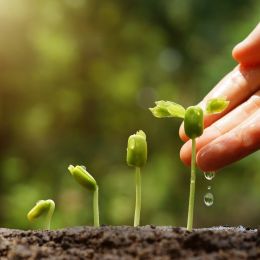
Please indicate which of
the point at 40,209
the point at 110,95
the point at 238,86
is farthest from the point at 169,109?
the point at 110,95

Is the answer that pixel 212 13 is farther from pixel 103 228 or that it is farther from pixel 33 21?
pixel 103 228

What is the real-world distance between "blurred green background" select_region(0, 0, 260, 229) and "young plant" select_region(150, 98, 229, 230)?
183 inches

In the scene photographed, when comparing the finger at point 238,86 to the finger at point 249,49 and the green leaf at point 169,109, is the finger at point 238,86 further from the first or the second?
the green leaf at point 169,109

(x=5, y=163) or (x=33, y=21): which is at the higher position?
(x=33, y=21)

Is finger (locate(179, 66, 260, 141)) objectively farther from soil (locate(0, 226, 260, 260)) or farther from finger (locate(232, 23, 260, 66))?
soil (locate(0, 226, 260, 260))

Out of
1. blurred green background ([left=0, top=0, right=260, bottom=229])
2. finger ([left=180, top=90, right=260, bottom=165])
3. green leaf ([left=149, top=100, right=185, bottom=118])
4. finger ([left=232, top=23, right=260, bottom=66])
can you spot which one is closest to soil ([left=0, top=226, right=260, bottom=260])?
green leaf ([left=149, top=100, right=185, bottom=118])

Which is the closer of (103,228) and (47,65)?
(103,228)

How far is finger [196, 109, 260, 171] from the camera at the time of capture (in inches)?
52.4

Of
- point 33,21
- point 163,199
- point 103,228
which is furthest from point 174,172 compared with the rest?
point 103,228

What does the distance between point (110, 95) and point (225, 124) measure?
16.7 feet

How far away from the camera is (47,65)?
20.8 feet

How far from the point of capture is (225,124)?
4.83 ft

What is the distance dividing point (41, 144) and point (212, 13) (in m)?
2.10

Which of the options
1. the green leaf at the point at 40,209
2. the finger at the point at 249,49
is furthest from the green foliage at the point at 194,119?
the finger at the point at 249,49
